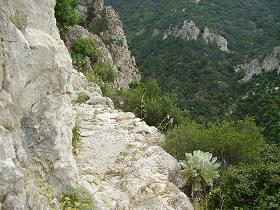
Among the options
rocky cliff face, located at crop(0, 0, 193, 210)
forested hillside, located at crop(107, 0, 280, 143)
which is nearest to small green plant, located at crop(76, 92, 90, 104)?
rocky cliff face, located at crop(0, 0, 193, 210)

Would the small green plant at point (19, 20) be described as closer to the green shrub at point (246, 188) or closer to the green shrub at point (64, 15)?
the green shrub at point (246, 188)

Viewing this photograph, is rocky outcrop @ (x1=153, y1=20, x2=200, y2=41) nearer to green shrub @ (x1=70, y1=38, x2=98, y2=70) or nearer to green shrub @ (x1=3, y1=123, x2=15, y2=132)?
green shrub @ (x1=70, y1=38, x2=98, y2=70)

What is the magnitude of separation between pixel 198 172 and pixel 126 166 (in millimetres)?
1512

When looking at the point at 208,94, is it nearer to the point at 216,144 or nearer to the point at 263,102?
the point at 263,102

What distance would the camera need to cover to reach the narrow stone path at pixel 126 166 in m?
8.16

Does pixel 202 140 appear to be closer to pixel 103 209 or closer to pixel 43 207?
pixel 103 209

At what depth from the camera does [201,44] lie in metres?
78.8

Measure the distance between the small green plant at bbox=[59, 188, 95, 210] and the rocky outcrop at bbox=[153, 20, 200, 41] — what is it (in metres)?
74.1

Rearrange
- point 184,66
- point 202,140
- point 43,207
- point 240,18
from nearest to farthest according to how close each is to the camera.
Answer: point 43,207 < point 202,140 < point 184,66 < point 240,18

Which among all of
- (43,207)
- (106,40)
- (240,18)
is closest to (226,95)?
(106,40)

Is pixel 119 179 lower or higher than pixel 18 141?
lower

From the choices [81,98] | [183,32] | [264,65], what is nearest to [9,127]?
[81,98]

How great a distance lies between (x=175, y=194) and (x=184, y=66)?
200 ft

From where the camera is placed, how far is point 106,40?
38594 mm
